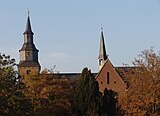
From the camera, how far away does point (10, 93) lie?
35.6 metres

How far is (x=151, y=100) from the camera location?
3847cm

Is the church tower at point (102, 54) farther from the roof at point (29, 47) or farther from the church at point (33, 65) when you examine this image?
the roof at point (29, 47)

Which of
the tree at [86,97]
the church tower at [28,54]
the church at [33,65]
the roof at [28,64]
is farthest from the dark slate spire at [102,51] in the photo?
the tree at [86,97]

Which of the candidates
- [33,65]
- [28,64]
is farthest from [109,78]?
[28,64]

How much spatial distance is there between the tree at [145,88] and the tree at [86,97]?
11037 mm

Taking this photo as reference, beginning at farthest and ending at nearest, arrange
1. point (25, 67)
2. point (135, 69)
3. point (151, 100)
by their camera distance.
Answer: point (25, 67) → point (135, 69) → point (151, 100)

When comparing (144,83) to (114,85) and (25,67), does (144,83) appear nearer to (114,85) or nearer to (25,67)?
(114,85)

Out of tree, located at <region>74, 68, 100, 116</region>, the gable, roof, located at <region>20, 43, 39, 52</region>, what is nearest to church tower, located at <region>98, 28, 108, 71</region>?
roof, located at <region>20, 43, 39, 52</region>

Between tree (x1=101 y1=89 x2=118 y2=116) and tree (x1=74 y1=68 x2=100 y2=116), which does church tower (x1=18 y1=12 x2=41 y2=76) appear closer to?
tree (x1=101 y1=89 x2=118 y2=116)

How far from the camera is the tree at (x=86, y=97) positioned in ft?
170

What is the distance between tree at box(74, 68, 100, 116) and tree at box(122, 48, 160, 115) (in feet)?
36.2

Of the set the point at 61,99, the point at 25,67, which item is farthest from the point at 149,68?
the point at 25,67

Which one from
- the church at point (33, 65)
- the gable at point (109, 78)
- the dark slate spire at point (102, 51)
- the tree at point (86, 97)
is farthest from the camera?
the dark slate spire at point (102, 51)

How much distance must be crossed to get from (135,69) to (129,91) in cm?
201
